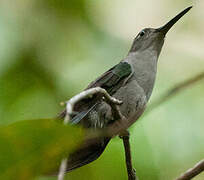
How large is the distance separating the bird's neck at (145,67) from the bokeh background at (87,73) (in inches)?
9.7

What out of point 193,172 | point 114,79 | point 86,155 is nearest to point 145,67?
point 114,79

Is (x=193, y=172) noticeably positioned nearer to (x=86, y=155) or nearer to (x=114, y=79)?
(x=86, y=155)

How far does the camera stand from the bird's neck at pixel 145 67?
11.1 feet

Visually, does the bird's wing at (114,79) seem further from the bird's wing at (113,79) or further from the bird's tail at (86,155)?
the bird's tail at (86,155)

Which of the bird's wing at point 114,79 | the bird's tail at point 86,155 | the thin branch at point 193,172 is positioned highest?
the thin branch at point 193,172

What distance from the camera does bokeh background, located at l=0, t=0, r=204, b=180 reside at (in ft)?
10.2

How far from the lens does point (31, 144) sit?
1.20m

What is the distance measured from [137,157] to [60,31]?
1.30 m

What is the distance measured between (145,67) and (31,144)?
2488 mm

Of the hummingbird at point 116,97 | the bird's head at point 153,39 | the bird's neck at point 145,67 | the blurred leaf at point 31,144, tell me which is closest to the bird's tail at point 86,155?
the hummingbird at point 116,97

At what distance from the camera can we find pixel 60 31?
390cm

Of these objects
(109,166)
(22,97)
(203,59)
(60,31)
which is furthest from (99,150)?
(203,59)

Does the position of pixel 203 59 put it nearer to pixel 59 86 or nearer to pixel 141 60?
pixel 141 60

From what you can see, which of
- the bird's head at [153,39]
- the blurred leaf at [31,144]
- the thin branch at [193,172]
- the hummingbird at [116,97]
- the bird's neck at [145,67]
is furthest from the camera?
the bird's head at [153,39]
